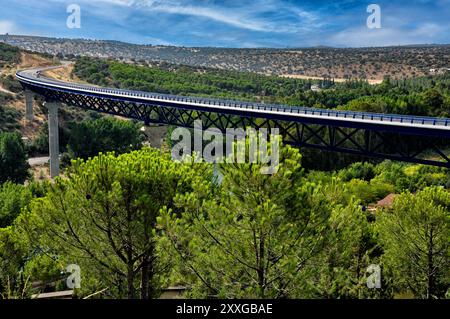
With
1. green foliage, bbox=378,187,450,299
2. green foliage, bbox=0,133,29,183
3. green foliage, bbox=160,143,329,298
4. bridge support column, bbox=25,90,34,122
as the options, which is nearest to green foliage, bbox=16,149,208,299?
green foliage, bbox=160,143,329,298

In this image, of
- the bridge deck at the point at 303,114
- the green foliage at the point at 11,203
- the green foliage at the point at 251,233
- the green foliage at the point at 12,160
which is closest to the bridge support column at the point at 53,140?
the green foliage at the point at 12,160

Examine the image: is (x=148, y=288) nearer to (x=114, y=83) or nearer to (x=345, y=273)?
(x=345, y=273)

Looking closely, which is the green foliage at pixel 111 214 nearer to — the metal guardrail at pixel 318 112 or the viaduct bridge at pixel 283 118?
the viaduct bridge at pixel 283 118

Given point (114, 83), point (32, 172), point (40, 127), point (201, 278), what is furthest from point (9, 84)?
point (201, 278)

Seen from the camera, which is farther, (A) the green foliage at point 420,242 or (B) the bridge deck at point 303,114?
(B) the bridge deck at point 303,114

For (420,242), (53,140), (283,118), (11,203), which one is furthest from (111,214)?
(53,140)

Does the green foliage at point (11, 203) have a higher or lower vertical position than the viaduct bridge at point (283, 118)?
lower
